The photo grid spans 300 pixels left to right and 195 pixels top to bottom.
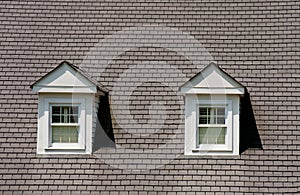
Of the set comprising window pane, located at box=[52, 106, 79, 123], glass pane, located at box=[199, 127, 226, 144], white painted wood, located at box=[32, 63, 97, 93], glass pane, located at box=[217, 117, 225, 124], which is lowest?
glass pane, located at box=[199, 127, 226, 144]

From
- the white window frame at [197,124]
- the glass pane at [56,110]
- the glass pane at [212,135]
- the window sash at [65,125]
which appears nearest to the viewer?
the white window frame at [197,124]

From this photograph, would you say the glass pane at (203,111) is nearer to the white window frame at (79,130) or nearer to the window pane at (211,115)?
the window pane at (211,115)

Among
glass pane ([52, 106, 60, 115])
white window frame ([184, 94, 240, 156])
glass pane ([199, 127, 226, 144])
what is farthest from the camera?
glass pane ([52, 106, 60, 115])

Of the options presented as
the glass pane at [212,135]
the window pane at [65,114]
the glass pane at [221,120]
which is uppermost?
the window pane at [65,114]

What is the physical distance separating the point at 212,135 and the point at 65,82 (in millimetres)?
3163

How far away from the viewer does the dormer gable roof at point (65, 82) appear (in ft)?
51.4

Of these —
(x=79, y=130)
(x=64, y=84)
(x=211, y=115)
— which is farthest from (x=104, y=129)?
(x=211, y=115)

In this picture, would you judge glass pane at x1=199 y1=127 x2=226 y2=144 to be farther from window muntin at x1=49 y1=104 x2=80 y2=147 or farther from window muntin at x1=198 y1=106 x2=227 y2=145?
window muntin at x1=49 y1=104 x2=80 y2=147

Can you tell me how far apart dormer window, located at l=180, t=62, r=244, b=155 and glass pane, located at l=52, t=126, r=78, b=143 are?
7.49 ft

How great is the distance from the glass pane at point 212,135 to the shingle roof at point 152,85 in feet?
1.35

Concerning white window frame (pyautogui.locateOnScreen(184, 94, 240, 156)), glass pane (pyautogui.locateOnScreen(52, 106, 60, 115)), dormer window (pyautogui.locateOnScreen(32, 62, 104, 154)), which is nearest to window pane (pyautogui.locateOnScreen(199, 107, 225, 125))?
white window frame (pyautogui.locateOnScreen(184, 94, 240, 156))

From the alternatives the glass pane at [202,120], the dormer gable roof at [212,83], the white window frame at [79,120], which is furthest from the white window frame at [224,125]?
the white window frame at [79,120]

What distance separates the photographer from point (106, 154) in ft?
51.4

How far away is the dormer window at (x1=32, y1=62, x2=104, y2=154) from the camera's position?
15672mm
